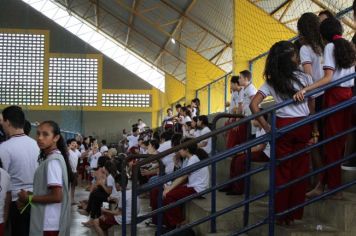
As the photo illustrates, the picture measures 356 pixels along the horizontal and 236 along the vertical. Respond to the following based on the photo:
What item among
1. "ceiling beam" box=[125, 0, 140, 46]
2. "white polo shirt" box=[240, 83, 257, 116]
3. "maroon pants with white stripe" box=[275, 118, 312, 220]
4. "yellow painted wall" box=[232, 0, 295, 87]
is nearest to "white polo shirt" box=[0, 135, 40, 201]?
"maroon pants with white stripe" box=[275, 118, 312, 220]

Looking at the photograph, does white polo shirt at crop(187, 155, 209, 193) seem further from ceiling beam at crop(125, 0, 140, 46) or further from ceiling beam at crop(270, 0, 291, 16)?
ceiling beam at crop(125, 0, 140, 46)

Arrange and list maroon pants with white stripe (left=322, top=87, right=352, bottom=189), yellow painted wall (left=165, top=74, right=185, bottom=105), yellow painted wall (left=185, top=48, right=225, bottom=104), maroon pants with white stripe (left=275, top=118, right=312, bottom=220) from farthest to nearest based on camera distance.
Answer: yellow painted wall (left=165, top=74, right=185, bottom=105), yellow painted wall (left=185, top=48, right=225, bottom=104), maroon pants with white stripe (left=322, top=87, right=352, bottom=189), maroon pants with white stripe (left=275, top=118, right=312, bottom=220)

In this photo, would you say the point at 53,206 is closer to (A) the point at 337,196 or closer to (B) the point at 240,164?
(A) the point at 337,196

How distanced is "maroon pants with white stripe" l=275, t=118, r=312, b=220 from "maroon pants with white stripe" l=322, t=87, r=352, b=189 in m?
0.15

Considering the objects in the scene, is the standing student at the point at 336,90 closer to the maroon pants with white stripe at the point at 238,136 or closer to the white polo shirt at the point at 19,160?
the maroon pants with white stripe at the point at 238,136

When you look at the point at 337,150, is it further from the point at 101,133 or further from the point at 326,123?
the point at 101,133

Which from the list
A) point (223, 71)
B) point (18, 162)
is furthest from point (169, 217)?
point (223, 71)

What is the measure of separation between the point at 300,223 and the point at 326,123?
688 mm

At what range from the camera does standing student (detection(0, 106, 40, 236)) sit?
136 inches

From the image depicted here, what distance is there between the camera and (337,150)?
3.31m

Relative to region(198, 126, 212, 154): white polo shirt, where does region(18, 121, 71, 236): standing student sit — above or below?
below

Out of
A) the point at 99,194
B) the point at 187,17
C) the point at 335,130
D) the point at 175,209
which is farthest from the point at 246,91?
the point at 187,17

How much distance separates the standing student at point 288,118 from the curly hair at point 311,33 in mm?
392

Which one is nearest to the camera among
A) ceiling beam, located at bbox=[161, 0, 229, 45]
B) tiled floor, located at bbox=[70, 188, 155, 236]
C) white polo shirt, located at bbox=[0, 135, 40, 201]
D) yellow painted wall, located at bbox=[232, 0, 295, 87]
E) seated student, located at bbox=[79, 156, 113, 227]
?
white polo shirt, located at bbox=[0, 135, 40, 201]
